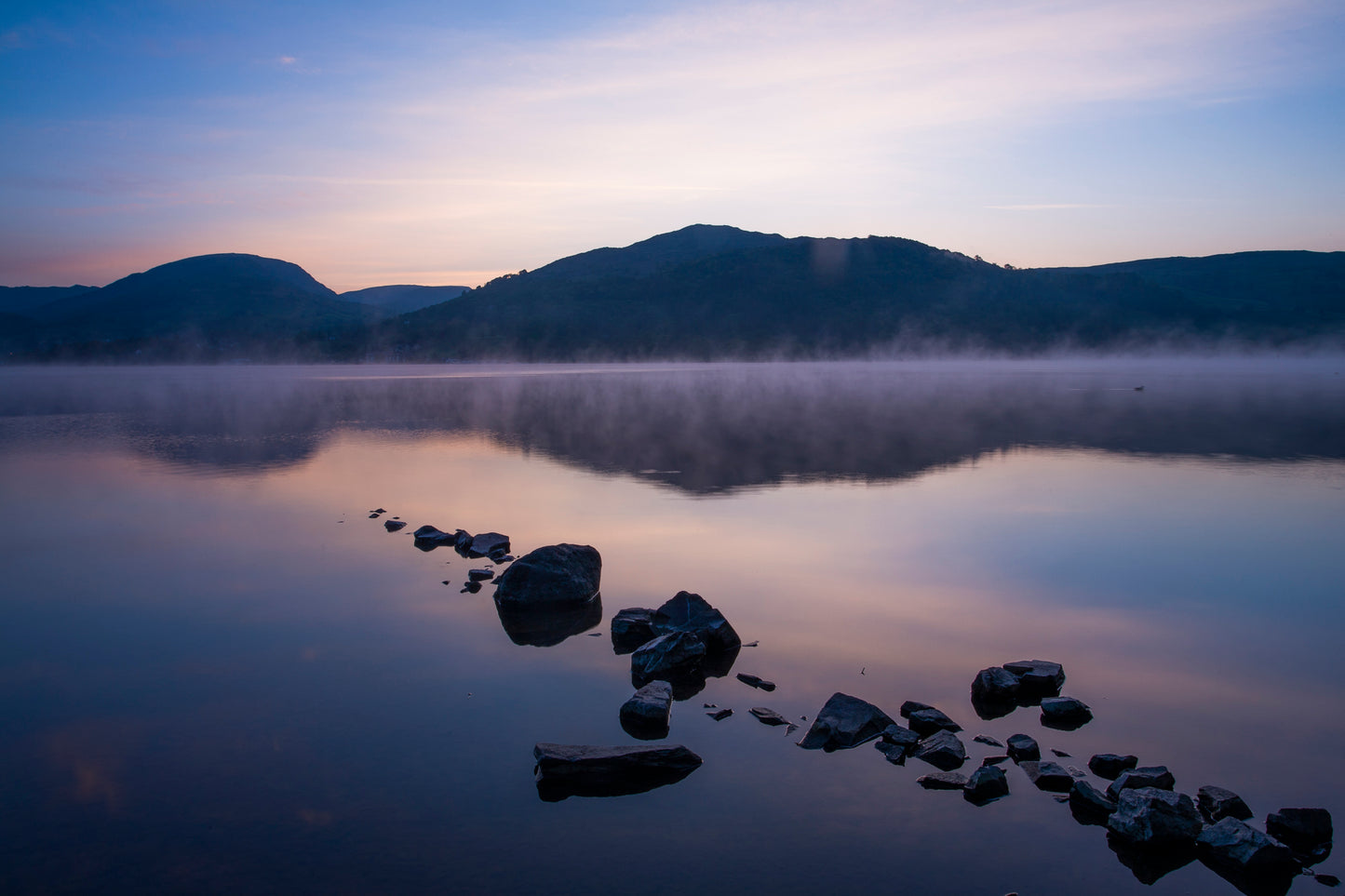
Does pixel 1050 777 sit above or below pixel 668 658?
below

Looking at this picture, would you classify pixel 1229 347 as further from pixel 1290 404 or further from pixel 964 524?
pixel 964 524

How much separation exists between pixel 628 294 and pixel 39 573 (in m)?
151

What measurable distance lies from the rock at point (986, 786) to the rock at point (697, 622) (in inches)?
126

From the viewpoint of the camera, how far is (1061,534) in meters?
14.1

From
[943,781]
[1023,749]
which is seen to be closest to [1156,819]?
[1023,749]

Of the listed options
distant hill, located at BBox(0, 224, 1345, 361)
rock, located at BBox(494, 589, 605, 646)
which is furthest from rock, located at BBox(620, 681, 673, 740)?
distant hill, located at BBox(0, 224, 1345, 361)

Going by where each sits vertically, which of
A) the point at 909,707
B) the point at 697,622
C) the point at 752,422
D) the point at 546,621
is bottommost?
the point at 546,621

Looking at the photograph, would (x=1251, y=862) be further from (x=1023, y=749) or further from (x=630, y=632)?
(x=630, y=632)

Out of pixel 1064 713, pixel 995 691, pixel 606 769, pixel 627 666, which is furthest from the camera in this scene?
pixel 627 666

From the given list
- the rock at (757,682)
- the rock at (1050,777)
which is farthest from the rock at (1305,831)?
the rock at (757,682)

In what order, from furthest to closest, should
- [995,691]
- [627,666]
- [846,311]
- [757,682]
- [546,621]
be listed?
[846,311], [546,621], [627,666], [757,682], [995,691]

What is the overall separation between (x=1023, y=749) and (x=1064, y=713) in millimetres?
911

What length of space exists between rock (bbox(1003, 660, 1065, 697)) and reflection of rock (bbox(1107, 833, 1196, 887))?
220 centimetres

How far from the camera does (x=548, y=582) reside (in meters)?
10.5
